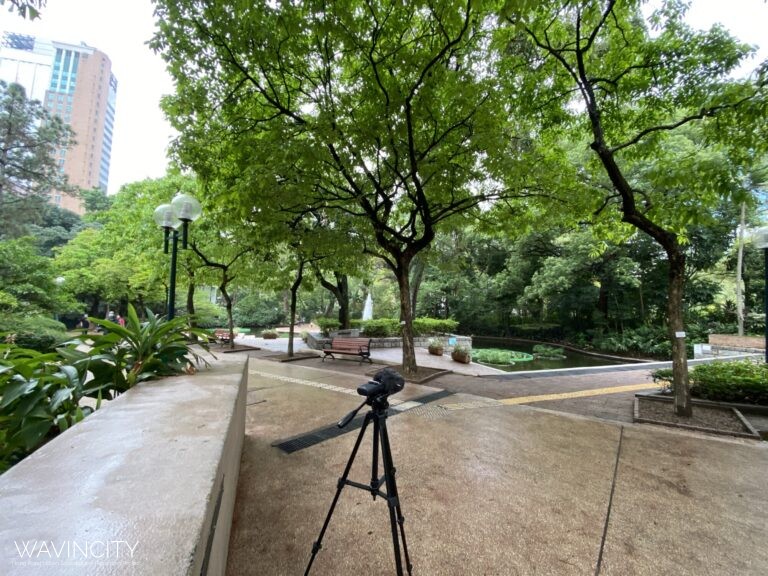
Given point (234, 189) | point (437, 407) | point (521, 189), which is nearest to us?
point (437, 407)

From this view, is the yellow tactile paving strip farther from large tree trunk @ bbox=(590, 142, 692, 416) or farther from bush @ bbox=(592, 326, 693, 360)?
bush @ bbox=(592, 326, 693, 360)

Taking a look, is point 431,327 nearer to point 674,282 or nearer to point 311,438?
point 674,282

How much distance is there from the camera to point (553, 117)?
6902 millimetres

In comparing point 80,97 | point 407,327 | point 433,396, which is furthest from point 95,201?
point 80,97

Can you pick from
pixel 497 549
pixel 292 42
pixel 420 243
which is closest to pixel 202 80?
pixel 292 42

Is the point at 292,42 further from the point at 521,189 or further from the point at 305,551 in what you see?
the point at 305,551

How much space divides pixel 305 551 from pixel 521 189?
788 centimetres

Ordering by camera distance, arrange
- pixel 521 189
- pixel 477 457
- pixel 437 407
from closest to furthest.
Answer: pixel 477 457, pixel 437 407, pixel 521 189

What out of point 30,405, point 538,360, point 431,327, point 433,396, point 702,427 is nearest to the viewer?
point 30,405

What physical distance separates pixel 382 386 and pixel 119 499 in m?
1.22

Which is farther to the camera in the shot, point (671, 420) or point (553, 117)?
point (553, 117)

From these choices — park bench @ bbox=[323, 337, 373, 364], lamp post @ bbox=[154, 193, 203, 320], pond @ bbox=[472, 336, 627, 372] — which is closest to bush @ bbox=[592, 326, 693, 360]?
pond @ bbox=[472, 336, 627, 372]

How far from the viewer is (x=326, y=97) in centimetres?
655

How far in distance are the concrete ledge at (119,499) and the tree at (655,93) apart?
5.97 metres
